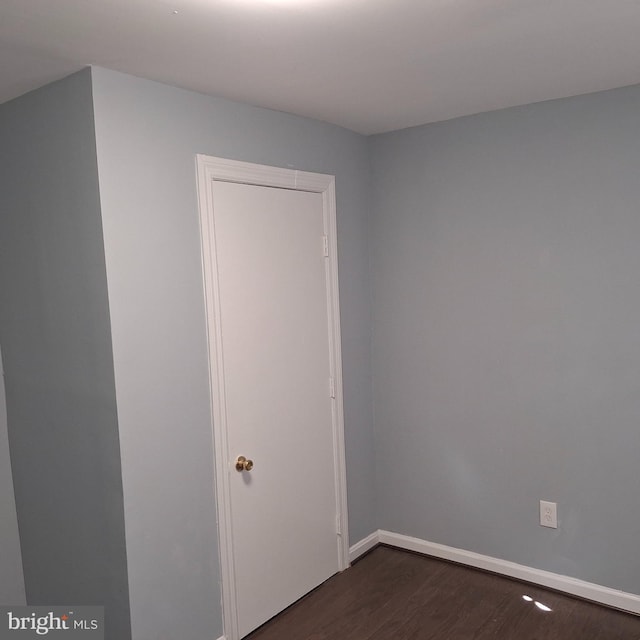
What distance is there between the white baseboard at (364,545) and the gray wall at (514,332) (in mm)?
103

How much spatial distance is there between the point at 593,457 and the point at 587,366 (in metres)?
0.42

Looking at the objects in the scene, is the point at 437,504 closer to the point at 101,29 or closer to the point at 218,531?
the point at 218,531

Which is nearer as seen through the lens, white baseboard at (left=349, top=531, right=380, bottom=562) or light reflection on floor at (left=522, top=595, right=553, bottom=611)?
light reflection on floor at (left=522, top=595, right=553, bottom=611)

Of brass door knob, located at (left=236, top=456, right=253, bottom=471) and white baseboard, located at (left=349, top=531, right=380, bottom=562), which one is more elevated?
brass door knob, located at (left=236, top=456, right=253, bottom=471)

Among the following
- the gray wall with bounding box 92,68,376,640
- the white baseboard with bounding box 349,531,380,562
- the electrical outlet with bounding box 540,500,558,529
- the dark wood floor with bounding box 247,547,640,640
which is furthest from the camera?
the white baseboard with bounding box 349,531,380,562

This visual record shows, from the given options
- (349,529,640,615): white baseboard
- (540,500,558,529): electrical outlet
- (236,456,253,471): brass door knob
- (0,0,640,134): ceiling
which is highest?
(0,0,640,134): ceiling

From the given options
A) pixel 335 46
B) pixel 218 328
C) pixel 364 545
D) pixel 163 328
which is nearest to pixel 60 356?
pixel 163 328

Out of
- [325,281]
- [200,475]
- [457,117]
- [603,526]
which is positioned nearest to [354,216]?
[325,281]

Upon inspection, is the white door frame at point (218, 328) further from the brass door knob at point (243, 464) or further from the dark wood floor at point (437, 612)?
the dark wood floor at point (437, 612)

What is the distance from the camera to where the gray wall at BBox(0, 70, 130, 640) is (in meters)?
2.27

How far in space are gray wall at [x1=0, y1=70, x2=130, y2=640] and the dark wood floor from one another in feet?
2.87

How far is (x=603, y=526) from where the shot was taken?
2.88 metres

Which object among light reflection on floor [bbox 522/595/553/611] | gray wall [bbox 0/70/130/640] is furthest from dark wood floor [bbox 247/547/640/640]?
gray wall [bbox 0/70/130/640]

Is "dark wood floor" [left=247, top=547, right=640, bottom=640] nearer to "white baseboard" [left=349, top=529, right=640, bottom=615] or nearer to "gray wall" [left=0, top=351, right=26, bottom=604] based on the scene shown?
"white baseboard" [left=349, top=529, right=640, bottom=615]
